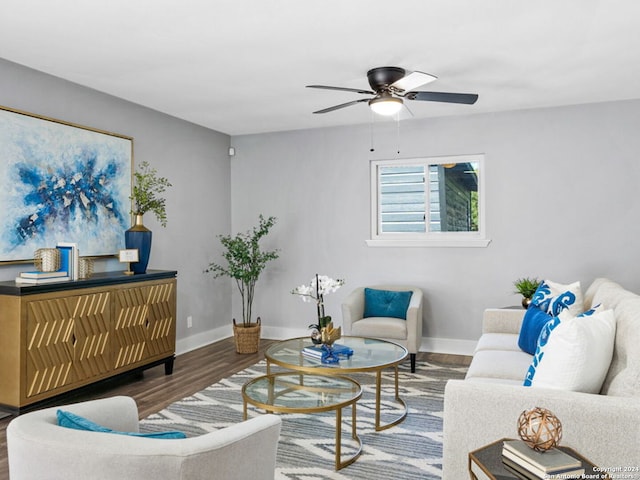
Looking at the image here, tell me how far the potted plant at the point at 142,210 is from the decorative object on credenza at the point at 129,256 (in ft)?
0.17

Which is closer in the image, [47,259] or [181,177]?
[47,259]

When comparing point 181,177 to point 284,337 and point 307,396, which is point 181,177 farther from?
point 307,396

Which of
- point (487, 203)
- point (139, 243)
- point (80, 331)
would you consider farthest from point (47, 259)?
point (487, 203)

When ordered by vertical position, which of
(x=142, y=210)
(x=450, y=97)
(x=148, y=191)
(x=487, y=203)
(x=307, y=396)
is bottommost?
(x=307, y=396)

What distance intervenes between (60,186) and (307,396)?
265cm

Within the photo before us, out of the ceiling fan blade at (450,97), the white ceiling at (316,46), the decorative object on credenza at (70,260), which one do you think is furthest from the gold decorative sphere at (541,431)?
the decorative object on credenza at (70,260)

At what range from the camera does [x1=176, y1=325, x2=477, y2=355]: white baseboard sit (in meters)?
5.22

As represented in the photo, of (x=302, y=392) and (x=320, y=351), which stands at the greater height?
(x=320, y=351)

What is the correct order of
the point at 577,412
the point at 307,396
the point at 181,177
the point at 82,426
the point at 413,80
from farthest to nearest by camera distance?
1. the point at 181,177
2. the point at 413,80
3. the point at 307,396
4. the point at 577,412
5. the point at 82,426

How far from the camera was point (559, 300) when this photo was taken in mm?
3209

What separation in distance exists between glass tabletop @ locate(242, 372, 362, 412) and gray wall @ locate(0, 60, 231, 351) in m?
2.13

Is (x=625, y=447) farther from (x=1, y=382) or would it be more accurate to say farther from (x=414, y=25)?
(x=1, y=382)

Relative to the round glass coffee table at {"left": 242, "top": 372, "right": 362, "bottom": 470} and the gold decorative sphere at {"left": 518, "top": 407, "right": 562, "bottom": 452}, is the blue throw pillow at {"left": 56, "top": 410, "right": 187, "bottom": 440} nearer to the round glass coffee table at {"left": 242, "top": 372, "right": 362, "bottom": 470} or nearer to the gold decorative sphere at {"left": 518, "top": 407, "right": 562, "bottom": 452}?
the gold decorative sphere at {"left": 518, "top": 407, "right": 562, "bottom": 452}

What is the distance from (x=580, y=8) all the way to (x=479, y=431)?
7.79 feet
